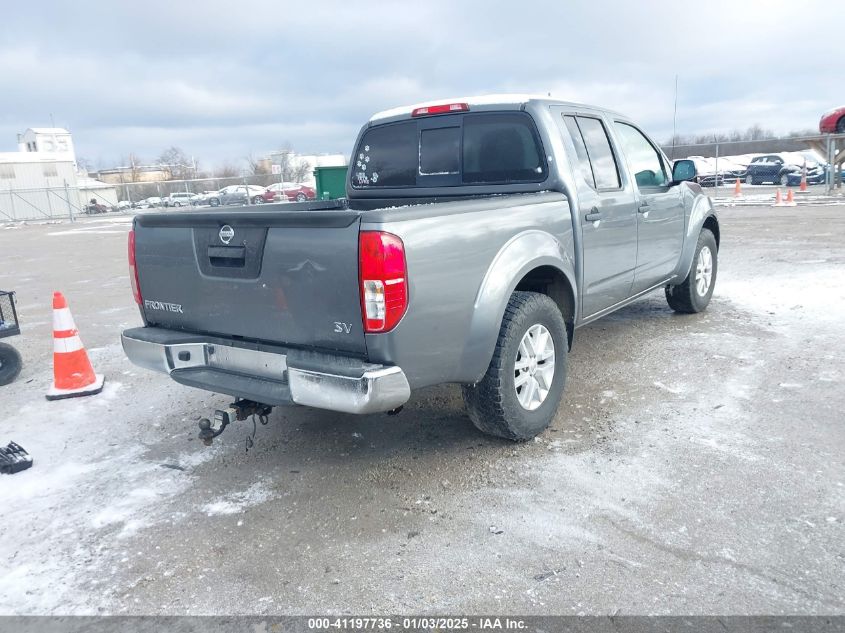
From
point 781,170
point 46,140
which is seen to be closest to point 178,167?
point 46,140

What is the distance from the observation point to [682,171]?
5.74 meters

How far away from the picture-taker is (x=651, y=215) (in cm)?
522

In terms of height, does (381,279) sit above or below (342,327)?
above

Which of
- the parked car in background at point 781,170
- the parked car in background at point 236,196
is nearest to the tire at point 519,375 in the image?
the parked car in background at point 236,196

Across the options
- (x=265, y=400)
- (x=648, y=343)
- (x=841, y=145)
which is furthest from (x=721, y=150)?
(x=265, y=400)

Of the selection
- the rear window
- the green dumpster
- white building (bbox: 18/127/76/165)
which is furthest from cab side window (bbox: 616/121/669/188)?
white building (bbox: 18/127/76/165)

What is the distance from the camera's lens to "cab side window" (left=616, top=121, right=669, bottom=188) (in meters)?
5.18

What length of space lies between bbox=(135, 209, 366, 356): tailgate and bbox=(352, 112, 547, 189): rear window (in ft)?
5.75

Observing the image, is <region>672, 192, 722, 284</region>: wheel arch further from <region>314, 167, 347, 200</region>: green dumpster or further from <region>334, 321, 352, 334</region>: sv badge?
<region>314, 167, 347, 200</region>: green dumpster

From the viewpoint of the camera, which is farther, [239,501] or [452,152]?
[452,152]

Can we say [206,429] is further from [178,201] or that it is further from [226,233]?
[178,201]

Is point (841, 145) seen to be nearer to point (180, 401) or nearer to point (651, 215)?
point (651, 215)

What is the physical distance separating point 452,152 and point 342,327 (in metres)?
2.09

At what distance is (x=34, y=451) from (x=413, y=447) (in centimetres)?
232
